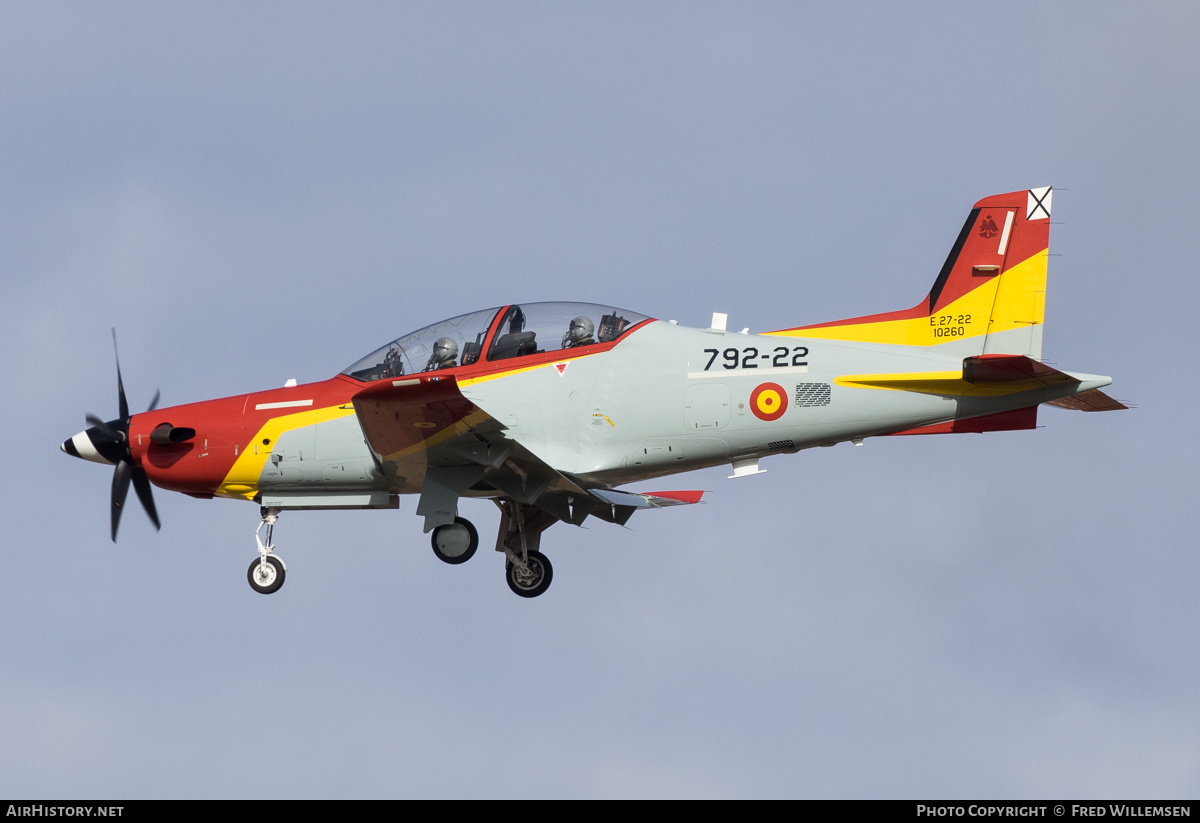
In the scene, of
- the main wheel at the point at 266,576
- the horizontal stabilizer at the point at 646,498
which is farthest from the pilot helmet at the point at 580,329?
the main wheel at the point at 266,576

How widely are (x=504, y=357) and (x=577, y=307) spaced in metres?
1.27

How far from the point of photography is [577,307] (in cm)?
2078

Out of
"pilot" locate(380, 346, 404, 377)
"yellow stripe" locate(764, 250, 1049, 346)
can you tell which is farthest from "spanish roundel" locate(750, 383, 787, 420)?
"pilot" locate(380, 346, 404, 377)

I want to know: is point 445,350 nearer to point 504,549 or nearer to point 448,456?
point 448,456

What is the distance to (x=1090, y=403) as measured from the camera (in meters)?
19.7

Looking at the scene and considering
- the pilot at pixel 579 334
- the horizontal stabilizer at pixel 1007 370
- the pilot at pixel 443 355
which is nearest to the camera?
the horizontal stabilizer at pixel 1007 370

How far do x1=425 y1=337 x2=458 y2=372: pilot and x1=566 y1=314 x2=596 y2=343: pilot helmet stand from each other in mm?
1608

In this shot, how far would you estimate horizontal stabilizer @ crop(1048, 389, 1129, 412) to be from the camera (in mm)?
19422

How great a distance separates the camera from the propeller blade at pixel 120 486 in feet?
69.2

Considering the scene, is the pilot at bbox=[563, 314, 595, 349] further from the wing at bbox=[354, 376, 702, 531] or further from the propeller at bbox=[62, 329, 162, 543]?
the propeller at bbox=[62, 329, 162, 543]

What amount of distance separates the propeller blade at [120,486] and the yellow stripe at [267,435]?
4.69 feet

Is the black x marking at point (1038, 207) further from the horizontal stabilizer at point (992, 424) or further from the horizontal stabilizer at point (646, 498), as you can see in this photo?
the horizontal stabilizer at point (646, 498)

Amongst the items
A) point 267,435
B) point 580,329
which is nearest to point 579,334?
point 580,329

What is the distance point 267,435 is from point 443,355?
2.78 meters
